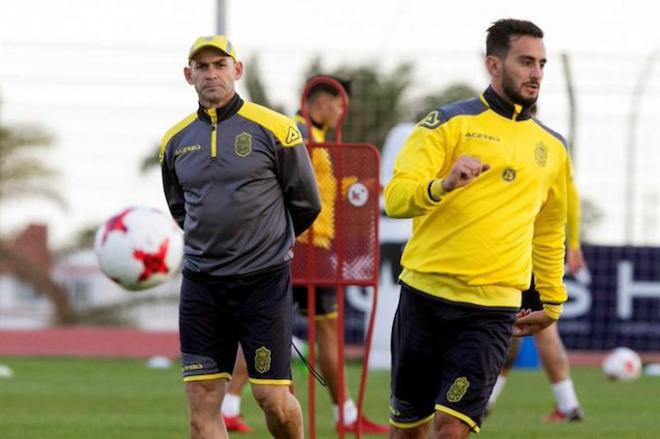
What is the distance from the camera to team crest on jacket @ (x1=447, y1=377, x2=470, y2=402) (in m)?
7.05

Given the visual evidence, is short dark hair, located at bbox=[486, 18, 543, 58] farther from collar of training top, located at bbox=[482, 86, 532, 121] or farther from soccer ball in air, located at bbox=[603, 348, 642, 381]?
soccer ball in air, located at bbox=[603, 348, 642, 381]

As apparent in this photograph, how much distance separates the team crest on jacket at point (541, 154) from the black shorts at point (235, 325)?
4.68 feet

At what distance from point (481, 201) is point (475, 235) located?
0.15 meters

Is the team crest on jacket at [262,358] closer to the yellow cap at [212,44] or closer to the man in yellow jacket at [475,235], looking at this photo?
the man in yellow jacket at [475,235]

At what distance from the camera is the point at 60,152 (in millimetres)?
22031

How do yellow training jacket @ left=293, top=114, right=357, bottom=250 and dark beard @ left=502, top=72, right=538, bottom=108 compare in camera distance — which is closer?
dark beard @ left=502, top=72, right=538, bottom=108

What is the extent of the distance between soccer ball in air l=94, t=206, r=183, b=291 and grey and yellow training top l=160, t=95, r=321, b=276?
12.5 feet

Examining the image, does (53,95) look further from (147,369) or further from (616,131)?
(616,131)

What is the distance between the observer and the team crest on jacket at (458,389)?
277 inches

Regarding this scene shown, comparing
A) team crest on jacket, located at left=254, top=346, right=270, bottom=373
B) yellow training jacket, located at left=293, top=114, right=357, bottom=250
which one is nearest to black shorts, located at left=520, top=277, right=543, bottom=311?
team crest on jacket, located at left=254, top=346, right=270, bottom=373

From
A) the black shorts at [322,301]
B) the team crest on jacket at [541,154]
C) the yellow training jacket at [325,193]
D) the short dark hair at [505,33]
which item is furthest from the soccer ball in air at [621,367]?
the short dark hair at [505,33]

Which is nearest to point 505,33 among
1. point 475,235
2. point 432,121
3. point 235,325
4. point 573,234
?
point 432,121

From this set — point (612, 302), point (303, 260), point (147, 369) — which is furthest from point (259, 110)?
point (612, 302)

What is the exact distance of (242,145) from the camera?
775 centimetres
